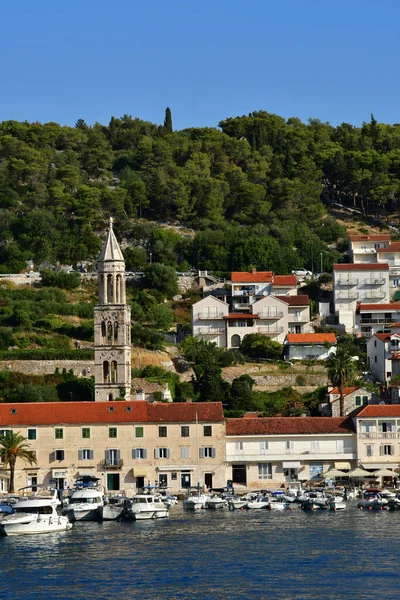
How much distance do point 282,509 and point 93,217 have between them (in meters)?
65.8

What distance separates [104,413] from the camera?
9369 cm

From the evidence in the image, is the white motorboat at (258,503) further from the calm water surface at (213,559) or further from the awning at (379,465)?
the awning at (379,465)

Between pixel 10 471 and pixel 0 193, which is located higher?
pixel 0 193

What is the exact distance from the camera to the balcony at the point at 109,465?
91.9 metres

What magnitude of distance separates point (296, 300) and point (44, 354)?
2771 cm

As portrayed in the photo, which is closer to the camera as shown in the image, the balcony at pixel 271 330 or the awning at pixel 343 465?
the awning at pixel 343 465

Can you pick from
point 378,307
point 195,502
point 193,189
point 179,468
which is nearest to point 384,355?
point 378,307

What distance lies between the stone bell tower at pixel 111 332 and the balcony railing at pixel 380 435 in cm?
1677

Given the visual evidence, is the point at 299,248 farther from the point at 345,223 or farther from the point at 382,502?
the point at 382,502

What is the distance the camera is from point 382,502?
274 ft

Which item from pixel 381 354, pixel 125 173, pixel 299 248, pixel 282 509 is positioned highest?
pixel 125 173

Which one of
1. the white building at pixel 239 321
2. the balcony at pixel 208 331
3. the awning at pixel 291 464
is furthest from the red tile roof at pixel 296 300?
the awning at pixel 291 464

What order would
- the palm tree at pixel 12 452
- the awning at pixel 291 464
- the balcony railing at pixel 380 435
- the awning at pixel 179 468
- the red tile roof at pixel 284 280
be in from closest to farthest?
the palm tree at pixel 12 452
the awning at pixel 179 468
the awning at pixel 291 464
the balcony railing at pixel 380 435
the red tile roof at pixel 284 280

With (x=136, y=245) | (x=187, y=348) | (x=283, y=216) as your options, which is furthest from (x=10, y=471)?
(x=283, y=216)
